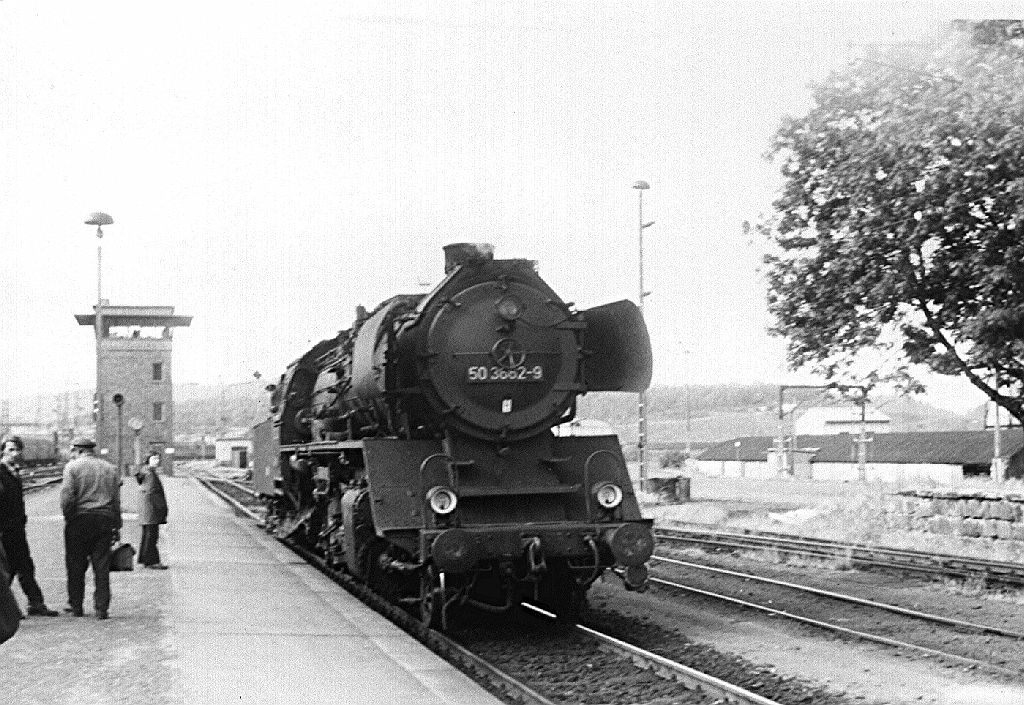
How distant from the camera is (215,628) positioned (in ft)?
27.9

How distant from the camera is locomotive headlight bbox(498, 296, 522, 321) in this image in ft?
30.3

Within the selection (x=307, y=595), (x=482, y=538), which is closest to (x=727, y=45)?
(x=482, y=538)

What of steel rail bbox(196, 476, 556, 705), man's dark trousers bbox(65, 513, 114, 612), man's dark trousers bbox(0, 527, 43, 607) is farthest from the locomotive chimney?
man's dark trousers bbox(0, 527, 43, 607)

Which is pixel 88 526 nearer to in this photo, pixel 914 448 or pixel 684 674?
pixel 684 674

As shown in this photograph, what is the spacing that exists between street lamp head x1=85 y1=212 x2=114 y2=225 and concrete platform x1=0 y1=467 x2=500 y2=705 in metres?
10.8

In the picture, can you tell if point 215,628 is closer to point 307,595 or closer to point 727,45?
point 307,595

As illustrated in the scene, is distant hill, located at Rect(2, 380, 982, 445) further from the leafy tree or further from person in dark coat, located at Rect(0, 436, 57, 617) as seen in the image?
person in dark coat, located at Rect(0, 436, 57, 617)

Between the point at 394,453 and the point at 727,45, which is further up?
the point at 727,45

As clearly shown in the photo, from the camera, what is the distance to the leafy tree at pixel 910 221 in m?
13.0

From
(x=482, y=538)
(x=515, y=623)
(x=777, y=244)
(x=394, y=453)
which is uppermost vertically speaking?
(x=777, y=244)

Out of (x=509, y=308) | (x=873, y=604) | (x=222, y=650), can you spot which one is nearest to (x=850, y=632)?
(x=873, y=604)

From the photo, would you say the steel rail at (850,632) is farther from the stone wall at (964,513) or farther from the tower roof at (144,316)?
the tower roof at (144,316)

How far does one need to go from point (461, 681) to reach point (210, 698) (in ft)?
4.83

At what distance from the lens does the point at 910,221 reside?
15.1m
